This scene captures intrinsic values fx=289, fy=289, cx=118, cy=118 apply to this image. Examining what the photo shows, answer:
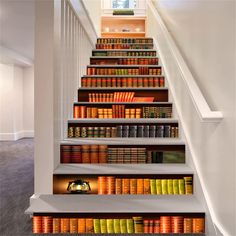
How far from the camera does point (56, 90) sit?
7.76 ft

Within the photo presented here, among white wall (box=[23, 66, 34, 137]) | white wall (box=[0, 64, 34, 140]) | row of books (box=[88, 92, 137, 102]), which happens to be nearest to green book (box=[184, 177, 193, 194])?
row of books (box=[88, 92, 137, 102])

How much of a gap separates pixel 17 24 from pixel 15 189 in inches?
94.7

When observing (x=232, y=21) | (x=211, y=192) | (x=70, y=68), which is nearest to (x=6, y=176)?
(x=70, y=68)

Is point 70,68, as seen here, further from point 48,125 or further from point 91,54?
point 91,54

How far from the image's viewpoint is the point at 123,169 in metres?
2.27

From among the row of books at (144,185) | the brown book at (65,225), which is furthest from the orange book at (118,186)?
the brown book at (65,225)

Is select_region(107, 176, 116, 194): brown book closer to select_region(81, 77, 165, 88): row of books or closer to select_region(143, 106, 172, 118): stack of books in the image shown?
select_region(143, 106, 172, 118): stack of books

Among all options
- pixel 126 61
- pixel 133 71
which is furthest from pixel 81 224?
pixel 126 61

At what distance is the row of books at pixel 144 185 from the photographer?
2234mm

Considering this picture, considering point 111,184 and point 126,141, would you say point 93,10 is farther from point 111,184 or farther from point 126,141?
point 111,184

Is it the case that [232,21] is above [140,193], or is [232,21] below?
above

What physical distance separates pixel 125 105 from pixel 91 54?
1743 mm

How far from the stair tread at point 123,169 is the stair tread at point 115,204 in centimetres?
18

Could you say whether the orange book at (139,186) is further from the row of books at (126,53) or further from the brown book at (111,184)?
the row of books at (126,53)
